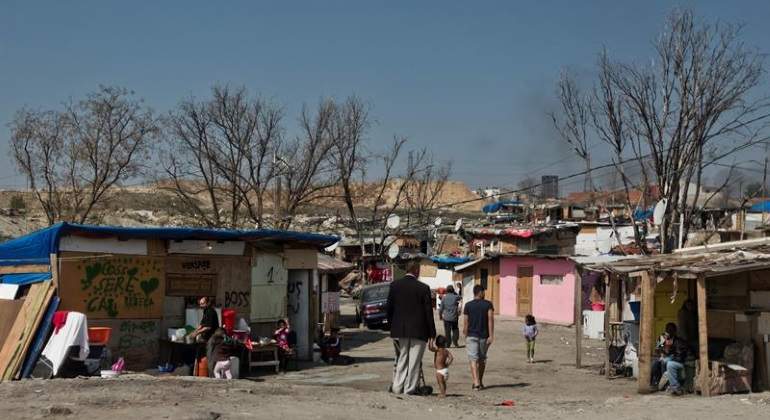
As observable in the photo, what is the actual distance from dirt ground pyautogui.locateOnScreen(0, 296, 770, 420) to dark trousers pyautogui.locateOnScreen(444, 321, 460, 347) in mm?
5966

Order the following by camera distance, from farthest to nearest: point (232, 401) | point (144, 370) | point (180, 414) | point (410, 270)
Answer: point (144, 370), point (410, 270), point (232, 401), point (180, 414)

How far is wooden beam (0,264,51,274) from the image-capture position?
1573 cm

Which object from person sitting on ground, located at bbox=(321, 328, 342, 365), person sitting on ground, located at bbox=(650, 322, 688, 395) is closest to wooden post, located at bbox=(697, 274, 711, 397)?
person sitting on ground, located at bbox=(650, 322, 688, 395)

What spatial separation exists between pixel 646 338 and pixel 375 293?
58.5 ft

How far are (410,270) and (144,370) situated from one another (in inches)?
276

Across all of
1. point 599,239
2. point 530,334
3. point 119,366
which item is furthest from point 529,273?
point 119,366

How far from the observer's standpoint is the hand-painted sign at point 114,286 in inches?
615

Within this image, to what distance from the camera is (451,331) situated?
22938 millimetres

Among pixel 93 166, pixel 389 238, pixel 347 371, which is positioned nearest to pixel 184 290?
pixel 347 371

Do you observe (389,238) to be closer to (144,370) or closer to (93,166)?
(93,166)

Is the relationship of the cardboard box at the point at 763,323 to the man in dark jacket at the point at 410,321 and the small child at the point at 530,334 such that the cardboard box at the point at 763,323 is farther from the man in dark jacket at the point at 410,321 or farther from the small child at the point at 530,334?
the small child at the point at 530,334

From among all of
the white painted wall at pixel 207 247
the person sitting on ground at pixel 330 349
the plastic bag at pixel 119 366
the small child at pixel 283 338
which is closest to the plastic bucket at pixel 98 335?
the plastic bag at pixel 119 366

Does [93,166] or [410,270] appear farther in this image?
[93,166]

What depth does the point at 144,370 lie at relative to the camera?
54.0 ft
